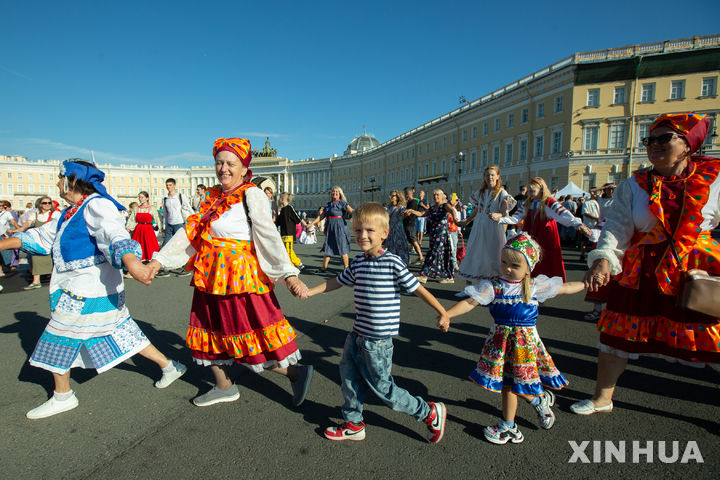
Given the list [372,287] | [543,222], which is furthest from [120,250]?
[543,222]

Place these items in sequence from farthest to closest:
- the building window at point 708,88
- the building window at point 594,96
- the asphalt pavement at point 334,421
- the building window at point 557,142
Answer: the building window at point 557,142, the building window at point 594,96, the building window at point 708,88, the asphalt pavement at point 334,421

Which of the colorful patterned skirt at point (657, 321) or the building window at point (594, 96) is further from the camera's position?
the building window at point (594, 96)

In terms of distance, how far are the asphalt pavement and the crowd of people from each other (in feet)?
0.48

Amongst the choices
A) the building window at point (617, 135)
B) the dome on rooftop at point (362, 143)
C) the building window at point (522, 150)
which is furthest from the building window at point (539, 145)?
the dome on rooftop at point (362, 143)

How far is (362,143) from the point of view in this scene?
103312mm

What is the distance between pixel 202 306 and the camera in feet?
9.16

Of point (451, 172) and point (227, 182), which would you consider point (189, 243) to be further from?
point (451, 172)

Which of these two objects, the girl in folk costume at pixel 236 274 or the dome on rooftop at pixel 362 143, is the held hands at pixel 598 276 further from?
the dome on rooftop at pixel 362 143

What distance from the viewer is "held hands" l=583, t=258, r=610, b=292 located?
249 cm

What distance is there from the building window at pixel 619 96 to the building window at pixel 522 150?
8675 millimetres

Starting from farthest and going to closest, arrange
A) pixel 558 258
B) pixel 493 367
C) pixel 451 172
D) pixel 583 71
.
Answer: pixel 451 172 < pixel 583 71 < pixel 558 258 < pixel 493 367

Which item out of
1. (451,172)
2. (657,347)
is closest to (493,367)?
(657,347)

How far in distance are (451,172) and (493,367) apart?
53749 millimetres

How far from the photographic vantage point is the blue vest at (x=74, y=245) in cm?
277
